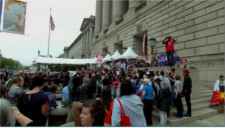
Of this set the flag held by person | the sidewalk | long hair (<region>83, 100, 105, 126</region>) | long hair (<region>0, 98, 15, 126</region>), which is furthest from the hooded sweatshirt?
the flag held by person

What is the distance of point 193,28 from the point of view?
11250 millimetres

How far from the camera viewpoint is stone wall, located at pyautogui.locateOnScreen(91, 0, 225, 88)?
9344 millimetres

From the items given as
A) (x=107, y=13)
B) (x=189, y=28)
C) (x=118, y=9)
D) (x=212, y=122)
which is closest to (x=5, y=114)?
(x=212, y=122)

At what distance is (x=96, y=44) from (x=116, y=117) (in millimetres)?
34817

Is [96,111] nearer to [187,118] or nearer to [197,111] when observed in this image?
[187,118]

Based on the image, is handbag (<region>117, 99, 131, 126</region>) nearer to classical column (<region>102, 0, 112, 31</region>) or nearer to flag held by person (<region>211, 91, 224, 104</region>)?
flag held by person (<region>211, 91, 224, 104</region>)

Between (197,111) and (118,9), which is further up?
(118,9)

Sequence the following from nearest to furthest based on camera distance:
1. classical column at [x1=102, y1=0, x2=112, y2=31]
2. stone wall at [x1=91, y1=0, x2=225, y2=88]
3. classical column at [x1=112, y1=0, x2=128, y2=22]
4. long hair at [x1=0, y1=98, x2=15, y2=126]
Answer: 1. long hair at [x1=0, y1=98, x2=15, y2=126]
2. stone wall at [x1=91, y1=0, x2=225, y2=88]
3. classical column at [x1=112, y1=0, x2=128, y2=22]
4. classical column at [x1=102, y1=0, x2=112, y2=31]

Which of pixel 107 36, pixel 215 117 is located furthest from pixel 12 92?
pixel 107 36

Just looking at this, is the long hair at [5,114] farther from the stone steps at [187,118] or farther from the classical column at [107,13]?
the classical column at [107,13]

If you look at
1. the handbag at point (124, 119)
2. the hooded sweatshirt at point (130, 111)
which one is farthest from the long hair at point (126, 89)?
the handbag at point (124, 119)

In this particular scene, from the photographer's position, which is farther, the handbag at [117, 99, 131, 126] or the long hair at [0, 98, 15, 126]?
the handbag at [117, 99, 131, 126]

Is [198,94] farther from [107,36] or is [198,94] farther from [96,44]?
[96,44]

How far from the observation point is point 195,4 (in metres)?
11.2
